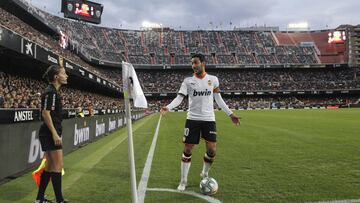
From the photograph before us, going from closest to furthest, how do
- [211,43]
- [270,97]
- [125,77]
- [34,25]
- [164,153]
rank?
[125,77]
[164,153]
[34,25]
[270,97]
[211,43]

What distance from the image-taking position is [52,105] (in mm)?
5234

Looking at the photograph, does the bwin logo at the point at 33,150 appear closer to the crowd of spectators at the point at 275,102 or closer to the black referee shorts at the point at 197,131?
the black referee shorts at the point at 197,131

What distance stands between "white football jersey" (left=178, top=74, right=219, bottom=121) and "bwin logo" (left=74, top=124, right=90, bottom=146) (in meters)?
7.52

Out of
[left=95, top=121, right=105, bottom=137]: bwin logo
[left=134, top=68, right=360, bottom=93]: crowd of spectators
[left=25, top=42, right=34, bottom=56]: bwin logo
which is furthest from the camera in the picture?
[left=134, top=68, right=360, bottom=93]: crowd of spectators

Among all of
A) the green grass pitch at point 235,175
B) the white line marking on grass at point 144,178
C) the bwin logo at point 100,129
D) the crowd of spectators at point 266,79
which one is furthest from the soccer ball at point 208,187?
the crowd of spectators at point 266,79

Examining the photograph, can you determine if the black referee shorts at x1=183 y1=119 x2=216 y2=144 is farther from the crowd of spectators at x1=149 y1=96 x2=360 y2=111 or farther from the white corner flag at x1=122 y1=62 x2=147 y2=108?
the crowd of spectators at x1=149 y1=96 x2=360 y2=111

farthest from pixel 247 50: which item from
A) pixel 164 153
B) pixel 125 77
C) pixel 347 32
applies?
pixel 125 77

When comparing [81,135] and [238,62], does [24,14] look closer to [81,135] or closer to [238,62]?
[81,135]

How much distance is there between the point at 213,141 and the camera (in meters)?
6.63

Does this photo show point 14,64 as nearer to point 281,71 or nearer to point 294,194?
point 294,194

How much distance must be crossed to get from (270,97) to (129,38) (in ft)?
124

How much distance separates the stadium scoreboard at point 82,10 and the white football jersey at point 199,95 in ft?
194

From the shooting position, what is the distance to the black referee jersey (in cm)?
521

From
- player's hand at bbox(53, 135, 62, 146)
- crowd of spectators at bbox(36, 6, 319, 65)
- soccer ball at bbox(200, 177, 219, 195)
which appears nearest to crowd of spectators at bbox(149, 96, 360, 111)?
crowd of spectators at bbox(36, 6, 319, 65)
